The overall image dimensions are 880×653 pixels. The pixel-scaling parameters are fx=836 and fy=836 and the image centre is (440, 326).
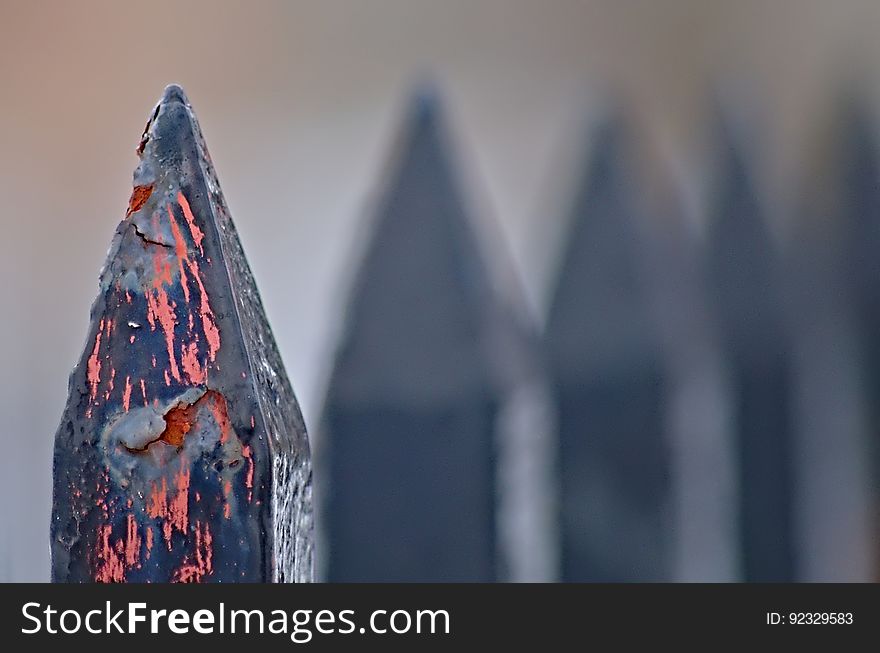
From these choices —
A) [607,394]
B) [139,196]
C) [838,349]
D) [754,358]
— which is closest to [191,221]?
[139,196]

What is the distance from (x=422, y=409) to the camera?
47.6 inches

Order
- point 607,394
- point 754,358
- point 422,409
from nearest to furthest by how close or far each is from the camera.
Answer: point 422,409 < point 607,394 < point 754,358

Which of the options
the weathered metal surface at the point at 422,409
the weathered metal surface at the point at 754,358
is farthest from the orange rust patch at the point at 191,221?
the weathered metal surface at the point at 754,358

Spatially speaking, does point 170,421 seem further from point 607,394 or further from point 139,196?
point 607,394

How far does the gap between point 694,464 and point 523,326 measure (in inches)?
16.7

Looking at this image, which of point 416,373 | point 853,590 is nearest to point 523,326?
point 416,373

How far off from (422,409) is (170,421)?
92 centimetres

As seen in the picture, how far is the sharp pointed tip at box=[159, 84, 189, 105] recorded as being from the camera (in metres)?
0.32

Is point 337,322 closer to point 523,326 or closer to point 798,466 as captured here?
point 523,326

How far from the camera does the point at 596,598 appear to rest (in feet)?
1.58

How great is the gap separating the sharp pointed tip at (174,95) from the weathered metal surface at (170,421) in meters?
0.02

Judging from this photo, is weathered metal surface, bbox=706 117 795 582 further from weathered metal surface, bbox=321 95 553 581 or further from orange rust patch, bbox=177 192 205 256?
orange rust patch, bbox=177 192 205 256

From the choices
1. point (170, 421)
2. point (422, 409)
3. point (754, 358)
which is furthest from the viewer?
point (754, 358)

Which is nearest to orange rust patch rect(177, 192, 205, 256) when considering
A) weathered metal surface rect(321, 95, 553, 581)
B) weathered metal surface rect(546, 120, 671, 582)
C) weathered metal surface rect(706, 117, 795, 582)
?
weathered metal surface rect(321, 95, 553, 581)
